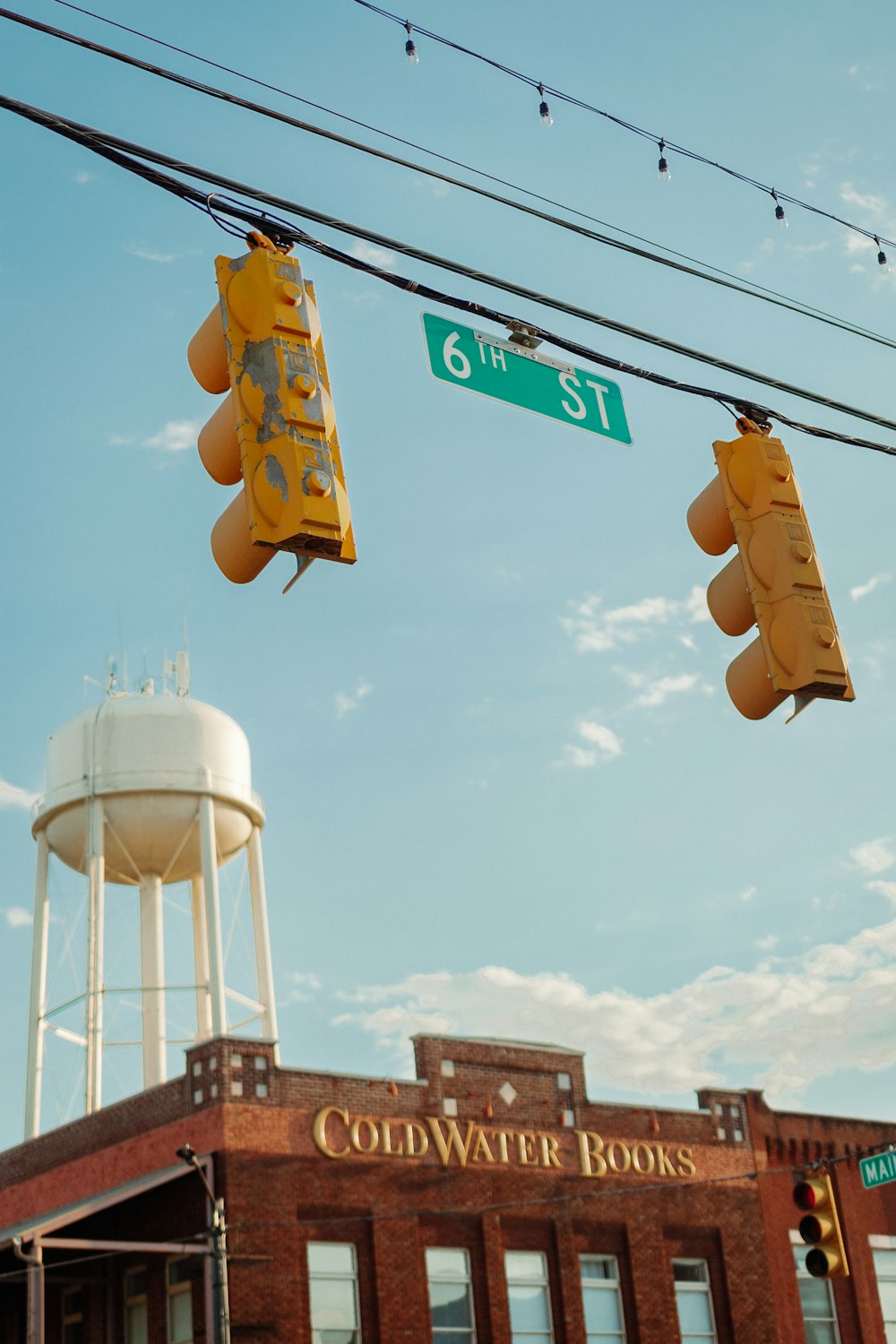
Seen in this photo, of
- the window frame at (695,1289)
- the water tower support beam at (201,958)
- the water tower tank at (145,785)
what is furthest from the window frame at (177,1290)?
the water tower tank at (145,785)

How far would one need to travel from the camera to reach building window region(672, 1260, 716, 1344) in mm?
29812

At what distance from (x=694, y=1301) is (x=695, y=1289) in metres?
0.20

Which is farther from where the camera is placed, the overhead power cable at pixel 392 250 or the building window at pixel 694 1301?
the building window at pixel 694 1301

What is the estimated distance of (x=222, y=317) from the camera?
7992 millimetres

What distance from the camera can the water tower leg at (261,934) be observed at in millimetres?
34375

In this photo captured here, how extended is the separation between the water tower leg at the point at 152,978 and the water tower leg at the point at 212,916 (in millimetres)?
1598

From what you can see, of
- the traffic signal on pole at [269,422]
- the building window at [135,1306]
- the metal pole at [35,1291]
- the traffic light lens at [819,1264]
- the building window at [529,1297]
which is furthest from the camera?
the building window at [529,1297]

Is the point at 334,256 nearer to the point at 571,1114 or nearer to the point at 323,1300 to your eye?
the point at 323,1300

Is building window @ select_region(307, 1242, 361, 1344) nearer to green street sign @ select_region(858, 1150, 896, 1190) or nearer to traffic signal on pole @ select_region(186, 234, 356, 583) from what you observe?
green street sign @ select_region(858, 1150, 896, 1190)

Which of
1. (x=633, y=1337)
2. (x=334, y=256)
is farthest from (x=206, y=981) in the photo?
(x=334, y=256)

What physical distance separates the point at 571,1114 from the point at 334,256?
2321 cm

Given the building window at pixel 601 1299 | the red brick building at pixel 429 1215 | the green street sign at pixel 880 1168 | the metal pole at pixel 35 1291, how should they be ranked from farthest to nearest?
the building window at pixel 601 1299
the red brick building at pixel 429 1215
the metal pole at pixel 35 1291
the green street sign at pixel 880 1168

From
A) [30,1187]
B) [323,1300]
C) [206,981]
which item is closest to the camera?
[323,1300]

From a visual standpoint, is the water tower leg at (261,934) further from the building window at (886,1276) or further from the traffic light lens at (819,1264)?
the traffic light lens at (819,1264)
